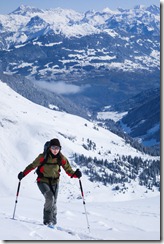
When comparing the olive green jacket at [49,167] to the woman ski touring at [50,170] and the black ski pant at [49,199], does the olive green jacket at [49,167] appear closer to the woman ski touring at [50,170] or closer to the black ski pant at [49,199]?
the woman ski touring at [50,170]

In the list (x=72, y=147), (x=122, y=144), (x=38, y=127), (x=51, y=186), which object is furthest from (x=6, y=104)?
(x=51, y=186)

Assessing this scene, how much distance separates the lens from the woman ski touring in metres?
17.8

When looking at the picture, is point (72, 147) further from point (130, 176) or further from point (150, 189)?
point (150, 189)

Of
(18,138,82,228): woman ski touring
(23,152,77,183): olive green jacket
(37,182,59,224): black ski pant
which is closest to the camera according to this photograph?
(18,138,82,228): woman ski touring

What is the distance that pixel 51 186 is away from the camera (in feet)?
61.3

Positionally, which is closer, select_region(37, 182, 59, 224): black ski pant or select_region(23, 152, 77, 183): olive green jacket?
select_region(23, 152, 77, 183): olive green jacket

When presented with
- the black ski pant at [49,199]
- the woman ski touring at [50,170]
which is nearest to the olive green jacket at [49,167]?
the woman ski touring at [50,170]

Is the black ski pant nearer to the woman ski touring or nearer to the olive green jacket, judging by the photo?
the woman ski touring

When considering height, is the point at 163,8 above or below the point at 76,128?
below

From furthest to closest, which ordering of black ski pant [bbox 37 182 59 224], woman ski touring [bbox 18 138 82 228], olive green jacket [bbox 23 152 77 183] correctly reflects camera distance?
black ski pant [bbox 37 182 59 224] → olive green jacket [bbox 23 152 77 183] → woman ski touring [bbox 18 138 82 228]

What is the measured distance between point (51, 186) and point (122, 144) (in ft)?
592

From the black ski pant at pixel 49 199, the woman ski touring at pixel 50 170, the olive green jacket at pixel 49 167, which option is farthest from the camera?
the black ski pant at pixel 49 199

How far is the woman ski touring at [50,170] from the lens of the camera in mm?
17797

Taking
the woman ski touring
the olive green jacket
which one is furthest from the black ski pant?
the olive green jacket
